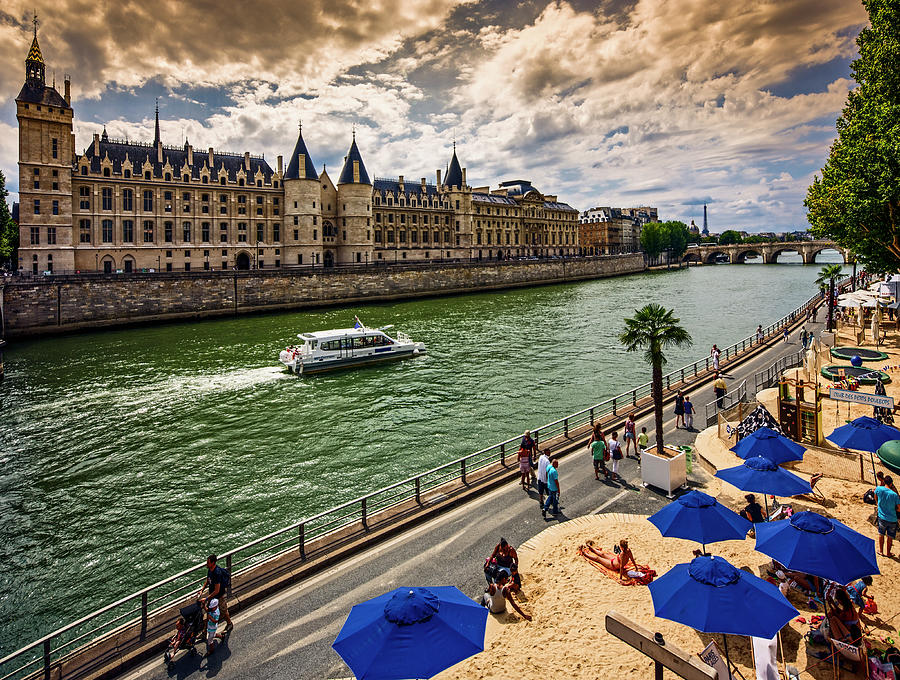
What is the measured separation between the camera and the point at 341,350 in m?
36.7

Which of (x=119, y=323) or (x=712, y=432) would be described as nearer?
(x=712, y=432)

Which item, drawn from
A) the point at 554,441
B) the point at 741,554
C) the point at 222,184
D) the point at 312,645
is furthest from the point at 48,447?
the point at 222,184

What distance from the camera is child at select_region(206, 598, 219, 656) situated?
9223 millimetres

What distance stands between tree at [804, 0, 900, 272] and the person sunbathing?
23.1m

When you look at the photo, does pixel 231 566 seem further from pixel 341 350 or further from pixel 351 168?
pixel 351 168

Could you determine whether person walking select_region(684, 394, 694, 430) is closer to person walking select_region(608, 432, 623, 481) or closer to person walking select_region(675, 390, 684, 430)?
person walking select_region(675, 390, 684, 430)

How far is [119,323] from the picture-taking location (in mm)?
55594

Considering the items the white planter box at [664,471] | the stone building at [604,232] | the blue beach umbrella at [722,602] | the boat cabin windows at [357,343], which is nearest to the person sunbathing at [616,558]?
the blue beach umbrella at [722,602]

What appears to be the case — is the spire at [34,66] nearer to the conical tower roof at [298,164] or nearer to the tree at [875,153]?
the conical tower roof at [298,164]

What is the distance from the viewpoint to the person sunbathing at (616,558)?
10.8 m

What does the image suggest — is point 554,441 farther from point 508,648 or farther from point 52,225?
point 52,225

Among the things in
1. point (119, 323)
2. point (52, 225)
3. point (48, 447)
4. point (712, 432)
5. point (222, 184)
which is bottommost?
point (48, 447)

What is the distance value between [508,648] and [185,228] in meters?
83.3

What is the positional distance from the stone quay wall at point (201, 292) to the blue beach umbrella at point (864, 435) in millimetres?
60867
